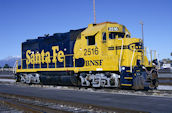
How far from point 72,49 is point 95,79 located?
2876mm

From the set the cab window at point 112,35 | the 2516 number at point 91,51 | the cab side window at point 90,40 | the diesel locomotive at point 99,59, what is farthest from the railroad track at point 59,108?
the cab window at point 112,35

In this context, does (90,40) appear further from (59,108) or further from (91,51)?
(59,108)

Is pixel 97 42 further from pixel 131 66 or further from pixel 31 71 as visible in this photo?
pixel 31 71

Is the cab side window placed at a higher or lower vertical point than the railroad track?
higher

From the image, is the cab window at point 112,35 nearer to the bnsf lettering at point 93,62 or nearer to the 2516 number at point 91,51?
the 2516 number at point 91,51

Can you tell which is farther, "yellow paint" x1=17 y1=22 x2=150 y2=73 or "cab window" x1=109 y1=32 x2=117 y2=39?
"cab window" x1=109 y1=32 x2=117 y2=39

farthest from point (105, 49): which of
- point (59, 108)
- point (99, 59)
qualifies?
point (59, 108)

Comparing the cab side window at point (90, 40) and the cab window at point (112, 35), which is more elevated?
the cab window at point (112, 35)

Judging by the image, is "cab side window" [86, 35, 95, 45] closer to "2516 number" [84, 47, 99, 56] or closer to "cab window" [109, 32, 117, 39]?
"2516 number" [84, 47, 99, 56]

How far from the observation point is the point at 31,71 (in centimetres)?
1766

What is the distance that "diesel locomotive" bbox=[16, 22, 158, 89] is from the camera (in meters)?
11.3

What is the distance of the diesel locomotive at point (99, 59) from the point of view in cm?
1131

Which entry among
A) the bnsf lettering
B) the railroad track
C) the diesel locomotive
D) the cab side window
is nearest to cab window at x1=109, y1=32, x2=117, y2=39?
the diesel locomotive

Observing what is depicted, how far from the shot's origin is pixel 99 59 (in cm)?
1257
